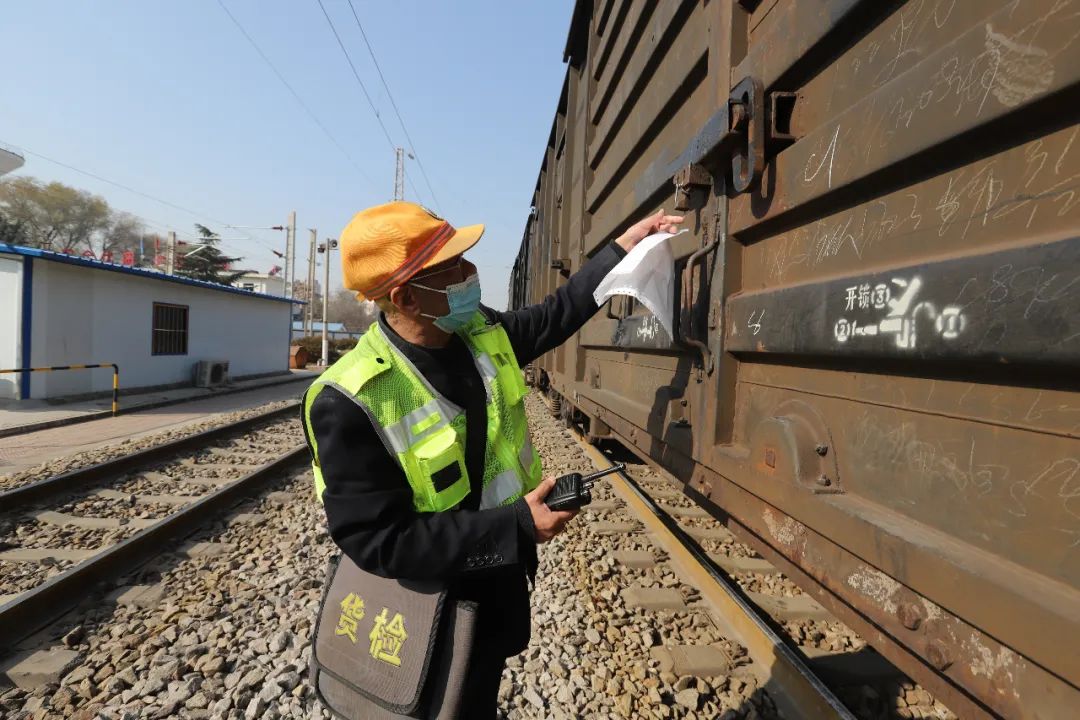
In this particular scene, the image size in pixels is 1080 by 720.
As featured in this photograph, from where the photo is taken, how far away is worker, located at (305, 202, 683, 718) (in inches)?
55.3

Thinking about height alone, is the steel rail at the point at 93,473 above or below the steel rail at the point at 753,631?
below

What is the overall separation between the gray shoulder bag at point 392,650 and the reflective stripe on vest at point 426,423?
24cm

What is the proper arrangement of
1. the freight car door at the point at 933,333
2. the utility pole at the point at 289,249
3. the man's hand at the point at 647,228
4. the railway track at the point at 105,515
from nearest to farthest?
1. the freight car door at the point at 933,333
2. the man's hand at the point at 647,228
3. the railway track at the point at 105,515
4. the utility pole at the point at 289,249

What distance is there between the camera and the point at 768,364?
183 centimetres

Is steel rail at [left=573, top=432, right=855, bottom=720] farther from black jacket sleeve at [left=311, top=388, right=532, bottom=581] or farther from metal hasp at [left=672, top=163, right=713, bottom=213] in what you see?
metal hasp at [left=672, top=163, right=713, bottom=213]

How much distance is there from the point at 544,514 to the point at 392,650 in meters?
0.51

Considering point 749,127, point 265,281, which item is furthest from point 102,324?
point 265,281


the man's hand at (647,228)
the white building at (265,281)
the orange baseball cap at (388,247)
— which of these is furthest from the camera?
the white building at (265,281)

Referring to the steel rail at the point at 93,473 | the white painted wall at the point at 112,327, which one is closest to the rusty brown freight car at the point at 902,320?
the steel rail at the point at 93,473

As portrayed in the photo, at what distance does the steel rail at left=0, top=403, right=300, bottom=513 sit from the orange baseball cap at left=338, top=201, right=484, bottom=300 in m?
5.32

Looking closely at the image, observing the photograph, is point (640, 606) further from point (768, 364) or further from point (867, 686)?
point (768, 364)

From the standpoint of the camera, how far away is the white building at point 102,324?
1125 cm

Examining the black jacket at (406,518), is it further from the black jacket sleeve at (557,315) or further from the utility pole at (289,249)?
the utility pole at (289,249)

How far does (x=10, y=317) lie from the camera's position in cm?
1129
